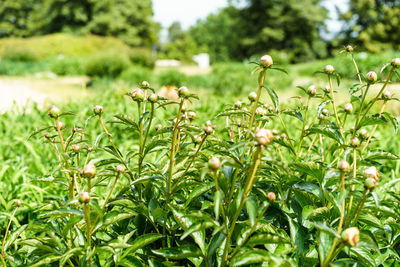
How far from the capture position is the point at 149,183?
3.03ft

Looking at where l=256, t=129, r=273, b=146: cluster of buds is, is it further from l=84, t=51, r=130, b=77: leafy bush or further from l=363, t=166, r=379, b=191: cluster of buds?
l=84, t=51, r=130, b=77: leafy bush

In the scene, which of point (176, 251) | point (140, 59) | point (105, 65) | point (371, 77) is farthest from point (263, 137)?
point (140, 59)

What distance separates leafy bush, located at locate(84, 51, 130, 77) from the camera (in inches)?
363

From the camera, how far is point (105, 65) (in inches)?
363

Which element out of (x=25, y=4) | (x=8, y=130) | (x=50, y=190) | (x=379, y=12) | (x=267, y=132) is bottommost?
(x=50, y=190)

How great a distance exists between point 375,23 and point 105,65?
18.7 m

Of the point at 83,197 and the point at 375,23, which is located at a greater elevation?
the point at 375,23

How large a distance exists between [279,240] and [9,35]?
121 feet

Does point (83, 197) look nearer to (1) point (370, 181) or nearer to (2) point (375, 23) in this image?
(1) point (370, 181)

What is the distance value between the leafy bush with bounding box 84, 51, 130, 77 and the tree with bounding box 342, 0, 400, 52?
570 inches

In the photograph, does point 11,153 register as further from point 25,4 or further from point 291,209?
point 25,4

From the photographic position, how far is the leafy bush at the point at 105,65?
30.2 ft

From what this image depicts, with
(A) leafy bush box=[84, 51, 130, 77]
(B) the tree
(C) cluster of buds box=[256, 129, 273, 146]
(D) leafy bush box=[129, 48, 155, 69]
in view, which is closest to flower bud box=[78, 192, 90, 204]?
(C) cluster of buds box=[256, 129, 273, 146]

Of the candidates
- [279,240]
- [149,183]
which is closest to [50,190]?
[149,183]
